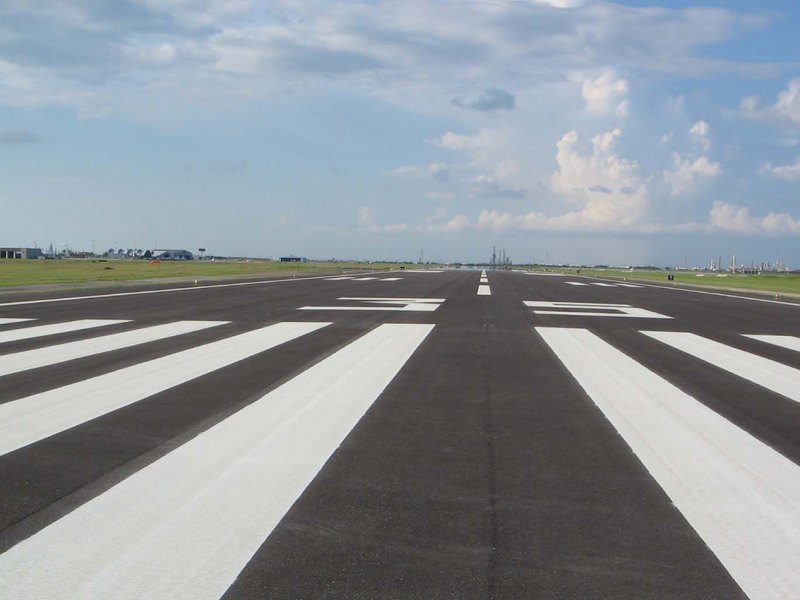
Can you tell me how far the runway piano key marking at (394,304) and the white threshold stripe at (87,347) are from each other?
5533 millimetres

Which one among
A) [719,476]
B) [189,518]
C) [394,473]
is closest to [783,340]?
[719,476]

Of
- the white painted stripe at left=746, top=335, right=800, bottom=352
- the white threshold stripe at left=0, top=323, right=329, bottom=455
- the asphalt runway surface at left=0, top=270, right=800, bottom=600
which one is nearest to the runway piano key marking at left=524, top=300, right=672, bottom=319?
the white painted stripe at left=746, top=335, right=800, bottom=352

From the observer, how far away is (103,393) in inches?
290

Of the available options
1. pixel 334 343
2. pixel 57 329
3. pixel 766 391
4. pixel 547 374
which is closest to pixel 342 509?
Answer: pixel 547 374

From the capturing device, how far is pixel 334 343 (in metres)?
11.6

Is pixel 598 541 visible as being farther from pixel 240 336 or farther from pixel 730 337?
pixel 730 337

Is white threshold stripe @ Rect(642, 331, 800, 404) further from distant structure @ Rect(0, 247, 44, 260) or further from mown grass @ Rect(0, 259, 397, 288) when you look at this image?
distant structure @ Rect(0, 247, 44, 260)

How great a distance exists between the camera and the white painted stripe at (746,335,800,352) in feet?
41.1

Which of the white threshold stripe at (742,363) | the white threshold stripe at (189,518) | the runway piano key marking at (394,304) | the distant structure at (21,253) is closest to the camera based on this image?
the white threshold stripe at (189,518)

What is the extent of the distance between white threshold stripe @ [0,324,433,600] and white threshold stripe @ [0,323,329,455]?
1.29m

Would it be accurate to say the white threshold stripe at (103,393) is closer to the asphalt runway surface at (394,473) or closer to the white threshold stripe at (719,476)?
the asphalt runway surface at (394,473)

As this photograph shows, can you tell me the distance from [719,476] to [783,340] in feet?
32.6

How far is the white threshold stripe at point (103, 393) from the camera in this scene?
5953 mm

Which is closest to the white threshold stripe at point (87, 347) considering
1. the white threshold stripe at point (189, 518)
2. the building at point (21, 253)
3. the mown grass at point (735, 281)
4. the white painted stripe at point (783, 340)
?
the white threshold stripe at point (189, 518)
